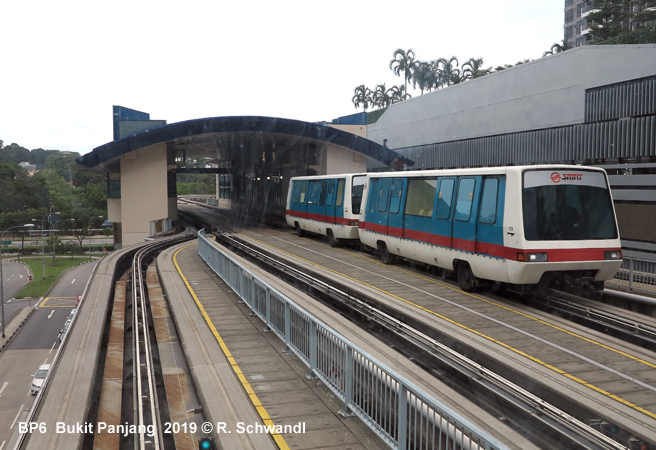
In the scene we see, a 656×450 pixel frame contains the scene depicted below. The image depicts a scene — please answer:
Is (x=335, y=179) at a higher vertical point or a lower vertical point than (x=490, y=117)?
lower

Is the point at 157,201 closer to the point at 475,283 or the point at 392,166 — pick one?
the point at 392,166

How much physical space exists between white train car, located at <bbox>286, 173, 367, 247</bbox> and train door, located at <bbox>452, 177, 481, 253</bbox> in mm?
8825

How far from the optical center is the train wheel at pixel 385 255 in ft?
64.2

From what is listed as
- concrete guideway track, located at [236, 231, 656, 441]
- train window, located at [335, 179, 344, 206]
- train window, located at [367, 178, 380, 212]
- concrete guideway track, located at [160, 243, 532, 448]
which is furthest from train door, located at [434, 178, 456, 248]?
train window, located at [335, 179, 344, 206]

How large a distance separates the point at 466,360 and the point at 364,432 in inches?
107

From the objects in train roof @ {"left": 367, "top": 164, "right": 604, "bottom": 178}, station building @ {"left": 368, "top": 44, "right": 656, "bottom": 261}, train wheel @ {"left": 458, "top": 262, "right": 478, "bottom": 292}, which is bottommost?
train wheel @ {"left": 458, "top": 262, "right": 478, "bottom": 292}

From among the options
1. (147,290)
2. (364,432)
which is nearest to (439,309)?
(364,432)

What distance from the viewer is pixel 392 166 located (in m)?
44.7

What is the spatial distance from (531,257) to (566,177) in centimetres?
208

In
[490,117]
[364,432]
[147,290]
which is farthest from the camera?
[490,117]

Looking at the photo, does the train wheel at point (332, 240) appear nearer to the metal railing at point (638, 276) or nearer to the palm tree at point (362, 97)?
the metal railing at point (638, 276)

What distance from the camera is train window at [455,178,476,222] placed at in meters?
13.9

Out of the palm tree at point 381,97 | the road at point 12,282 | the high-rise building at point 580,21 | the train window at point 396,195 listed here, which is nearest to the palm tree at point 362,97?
A: the palm tree at point 381,97

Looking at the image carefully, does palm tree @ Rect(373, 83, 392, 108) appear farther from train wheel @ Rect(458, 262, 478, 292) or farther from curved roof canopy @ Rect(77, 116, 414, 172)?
train wheel @ Rect(458, 262, 478, 292)
